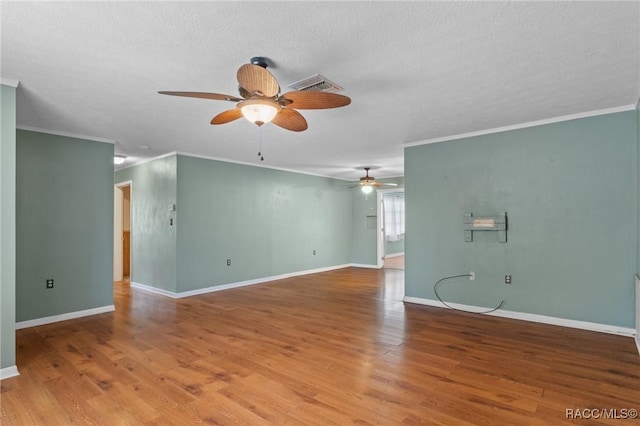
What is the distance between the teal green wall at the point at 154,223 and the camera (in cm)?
578

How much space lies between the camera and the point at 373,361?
9.92 feet

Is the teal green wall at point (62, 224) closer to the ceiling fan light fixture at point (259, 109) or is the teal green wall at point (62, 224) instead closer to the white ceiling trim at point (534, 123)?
the ceiling fan light fixture at point (259, 109)

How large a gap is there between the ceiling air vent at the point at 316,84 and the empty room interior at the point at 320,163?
0.06ft

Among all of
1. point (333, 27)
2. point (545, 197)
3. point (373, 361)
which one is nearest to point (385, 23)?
point (333, 27)

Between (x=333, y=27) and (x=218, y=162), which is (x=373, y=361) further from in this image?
(x=218, y=162)

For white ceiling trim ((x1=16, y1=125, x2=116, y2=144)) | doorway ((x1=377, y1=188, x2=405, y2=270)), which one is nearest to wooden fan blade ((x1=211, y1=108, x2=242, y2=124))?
white ceiling trim ((x1=16, y1=125, x2=116, y2=144))

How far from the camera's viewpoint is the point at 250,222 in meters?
6.80

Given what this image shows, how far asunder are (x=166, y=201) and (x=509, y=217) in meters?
5.31

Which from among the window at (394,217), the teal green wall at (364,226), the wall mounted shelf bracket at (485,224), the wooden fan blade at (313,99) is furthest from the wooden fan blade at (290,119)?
the window at (394,217)

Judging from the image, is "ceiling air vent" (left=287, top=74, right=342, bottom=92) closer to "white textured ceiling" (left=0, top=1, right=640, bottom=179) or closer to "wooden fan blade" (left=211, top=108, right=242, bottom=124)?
"white textured ceiling" (left=0, top=1, right=640, bottom=179)

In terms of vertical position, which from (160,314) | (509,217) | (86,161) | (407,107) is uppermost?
(407,107)

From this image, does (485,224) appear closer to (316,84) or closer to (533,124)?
(533,124)

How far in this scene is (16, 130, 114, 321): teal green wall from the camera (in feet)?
13.9

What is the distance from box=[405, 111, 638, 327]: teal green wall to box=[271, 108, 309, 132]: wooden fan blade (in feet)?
8.99
